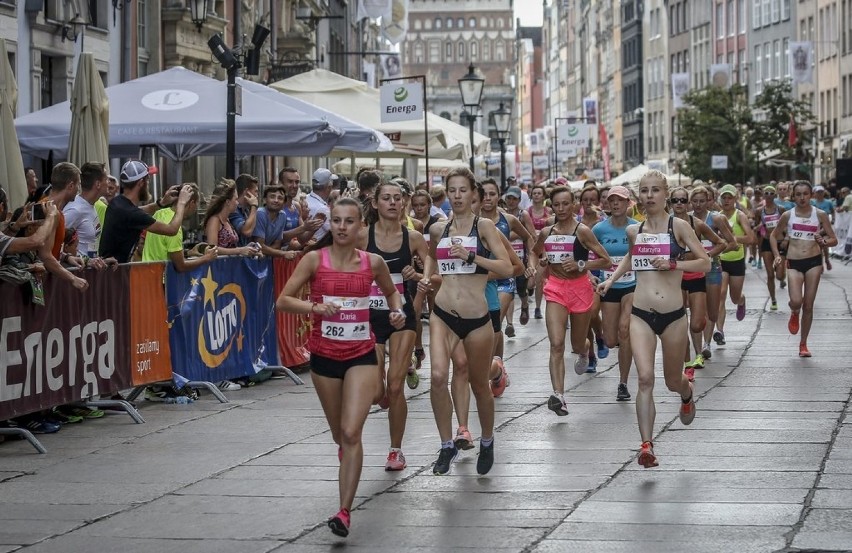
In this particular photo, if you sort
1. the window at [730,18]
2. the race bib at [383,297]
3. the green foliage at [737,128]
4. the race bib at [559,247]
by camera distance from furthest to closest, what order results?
1. the window at [730,18]
2. the green foliage at [737,128]
3. the race bib at [559,247]
4. the race bib at [383,297]

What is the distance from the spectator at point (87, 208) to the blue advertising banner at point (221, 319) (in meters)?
0.91

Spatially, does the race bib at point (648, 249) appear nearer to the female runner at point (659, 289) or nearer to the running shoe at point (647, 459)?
the female runner at point (659, 289)

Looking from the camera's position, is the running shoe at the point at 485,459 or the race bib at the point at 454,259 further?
the race bib at the point at 454,259

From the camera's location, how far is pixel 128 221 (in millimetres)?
13750

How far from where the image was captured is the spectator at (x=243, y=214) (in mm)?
16656

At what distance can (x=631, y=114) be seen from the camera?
125 meters

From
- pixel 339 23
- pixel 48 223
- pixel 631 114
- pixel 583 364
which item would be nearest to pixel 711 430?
pixel 583 364

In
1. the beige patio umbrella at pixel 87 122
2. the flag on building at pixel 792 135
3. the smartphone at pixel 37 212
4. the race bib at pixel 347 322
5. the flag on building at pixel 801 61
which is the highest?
the flag on building at pixel 801 61

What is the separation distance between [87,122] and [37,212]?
504 cm

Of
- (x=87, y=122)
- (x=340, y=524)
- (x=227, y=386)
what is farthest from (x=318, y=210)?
(x=340, y=524)

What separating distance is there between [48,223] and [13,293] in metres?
0.55

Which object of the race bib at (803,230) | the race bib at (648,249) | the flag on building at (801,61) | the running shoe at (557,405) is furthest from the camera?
the flag on building at (801,61)

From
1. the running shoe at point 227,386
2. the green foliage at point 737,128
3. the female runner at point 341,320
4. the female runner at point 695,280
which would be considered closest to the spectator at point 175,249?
the running shoe at point 227,386

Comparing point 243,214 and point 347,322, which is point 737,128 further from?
point 347,322
